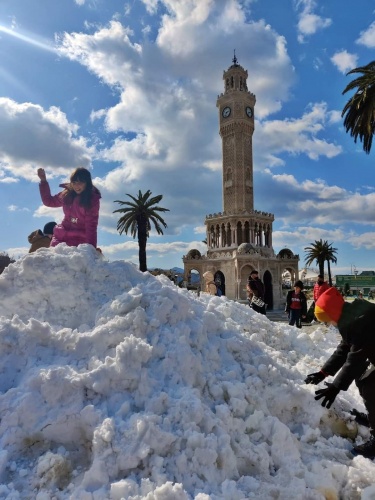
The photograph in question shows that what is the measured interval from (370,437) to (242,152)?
3956cm

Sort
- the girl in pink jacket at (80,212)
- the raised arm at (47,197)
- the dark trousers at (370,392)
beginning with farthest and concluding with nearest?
the raised arm at (47,197), the girl in pink jacket at (80,212), the dark trousers at (370,392)

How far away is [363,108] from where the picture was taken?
49.3ft

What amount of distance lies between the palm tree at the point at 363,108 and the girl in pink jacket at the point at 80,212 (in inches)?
502

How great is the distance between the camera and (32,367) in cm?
351

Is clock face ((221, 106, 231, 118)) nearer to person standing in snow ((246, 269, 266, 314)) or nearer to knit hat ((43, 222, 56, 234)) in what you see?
person standing in snow ((246, 269, 266, 314))

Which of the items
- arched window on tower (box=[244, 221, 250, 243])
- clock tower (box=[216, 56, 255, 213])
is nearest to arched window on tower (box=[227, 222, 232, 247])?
arched window on tower (box=[244, 221, 250, 243])

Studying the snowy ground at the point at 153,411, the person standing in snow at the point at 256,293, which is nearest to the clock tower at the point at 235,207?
the person standing in snow at the point at 256,293

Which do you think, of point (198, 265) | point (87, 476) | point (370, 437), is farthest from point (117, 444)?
point (198, 265)

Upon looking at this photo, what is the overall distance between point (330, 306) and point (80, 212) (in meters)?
4.52

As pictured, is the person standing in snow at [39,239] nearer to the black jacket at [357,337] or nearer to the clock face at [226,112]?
the black jacket at [357,337]

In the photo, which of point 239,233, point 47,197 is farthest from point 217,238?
point 47,197

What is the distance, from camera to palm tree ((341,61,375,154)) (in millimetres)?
14336

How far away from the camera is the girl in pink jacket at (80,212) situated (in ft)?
20.7

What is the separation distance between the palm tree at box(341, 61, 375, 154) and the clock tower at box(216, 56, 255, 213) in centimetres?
2373
